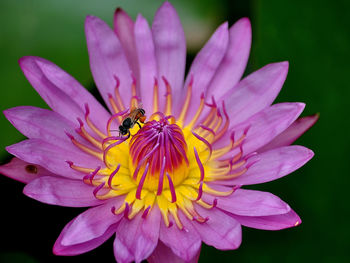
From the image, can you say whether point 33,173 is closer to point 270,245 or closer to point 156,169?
point 156,169

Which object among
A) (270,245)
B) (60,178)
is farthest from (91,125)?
(270,245)

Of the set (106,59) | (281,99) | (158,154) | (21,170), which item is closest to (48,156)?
(21,170)

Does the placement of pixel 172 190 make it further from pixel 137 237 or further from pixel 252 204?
pixel 252 204

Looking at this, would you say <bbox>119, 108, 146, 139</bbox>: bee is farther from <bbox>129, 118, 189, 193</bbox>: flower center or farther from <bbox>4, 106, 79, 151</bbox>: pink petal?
<bbox>4, 106, 79, 151</bbox>: pink petal

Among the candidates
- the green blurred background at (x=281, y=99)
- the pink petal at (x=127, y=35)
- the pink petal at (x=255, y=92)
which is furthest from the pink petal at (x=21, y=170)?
the pink petal at (x=255, y=92)

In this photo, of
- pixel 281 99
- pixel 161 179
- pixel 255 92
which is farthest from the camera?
pixel 281 99

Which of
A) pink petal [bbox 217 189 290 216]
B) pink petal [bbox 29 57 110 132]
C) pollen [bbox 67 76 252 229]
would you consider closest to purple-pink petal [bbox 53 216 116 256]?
Answer: pollen [bbox 67 76 252 229]
